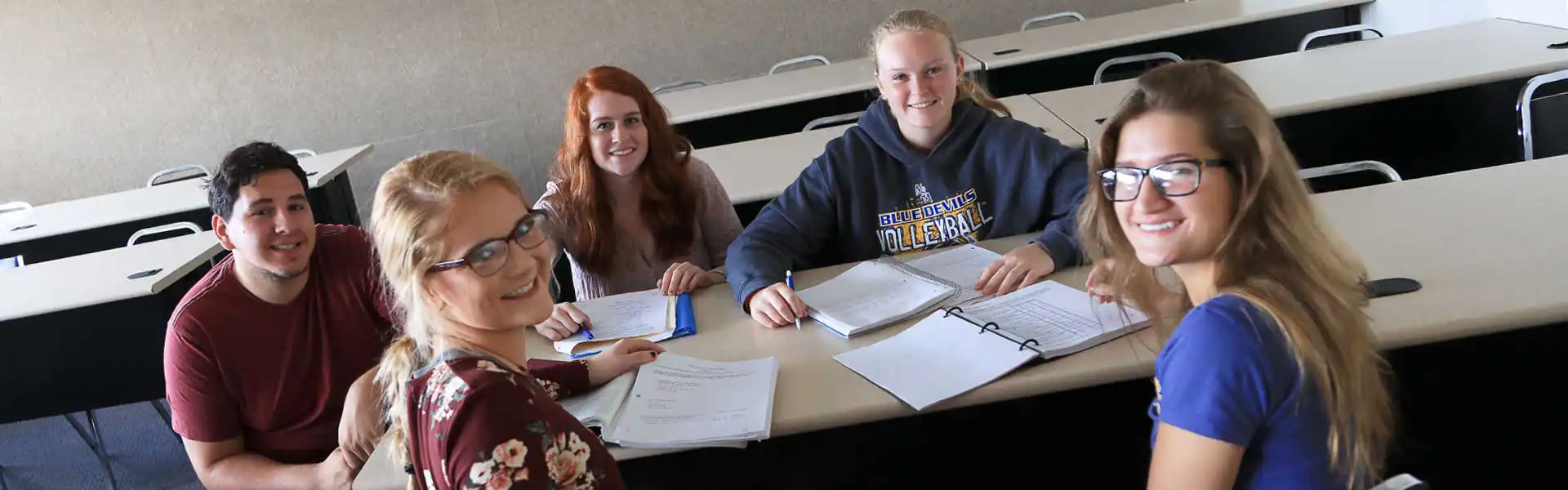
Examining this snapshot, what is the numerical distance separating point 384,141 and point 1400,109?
4.51m

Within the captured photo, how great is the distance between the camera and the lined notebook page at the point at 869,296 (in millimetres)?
1729

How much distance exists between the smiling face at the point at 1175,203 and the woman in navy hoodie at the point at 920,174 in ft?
2.92

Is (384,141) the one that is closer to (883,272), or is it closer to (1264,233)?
(883,272)

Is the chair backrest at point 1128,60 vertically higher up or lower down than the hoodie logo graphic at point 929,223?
higher up

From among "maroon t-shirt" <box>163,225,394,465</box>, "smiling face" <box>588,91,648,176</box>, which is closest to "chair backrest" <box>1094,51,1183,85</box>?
"smiling face" <box>588,91,648,176</box>

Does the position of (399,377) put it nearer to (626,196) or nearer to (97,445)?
(626,196)

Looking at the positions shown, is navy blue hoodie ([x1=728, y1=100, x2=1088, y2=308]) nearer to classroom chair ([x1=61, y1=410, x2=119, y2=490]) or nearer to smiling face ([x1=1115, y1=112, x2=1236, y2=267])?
smiling face ([x1=1115, y1=112, x2=1236, y2=267])

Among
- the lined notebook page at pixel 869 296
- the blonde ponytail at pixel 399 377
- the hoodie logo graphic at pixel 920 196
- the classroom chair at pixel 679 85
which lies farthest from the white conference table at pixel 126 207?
the blonde ponytail at pixel 399 377

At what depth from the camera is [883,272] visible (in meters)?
1.95

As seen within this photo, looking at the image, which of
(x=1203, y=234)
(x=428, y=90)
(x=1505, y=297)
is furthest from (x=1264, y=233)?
(x=428, y=90)

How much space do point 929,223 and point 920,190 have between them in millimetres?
68

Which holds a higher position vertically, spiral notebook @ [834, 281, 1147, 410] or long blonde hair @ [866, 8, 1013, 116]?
long blonde hair @ [866, 8, 1013, 116]

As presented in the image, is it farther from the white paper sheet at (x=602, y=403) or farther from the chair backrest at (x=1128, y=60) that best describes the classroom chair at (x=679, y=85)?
the white paper sheet at (x=602, y=403)

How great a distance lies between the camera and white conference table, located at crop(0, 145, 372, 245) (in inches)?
155
